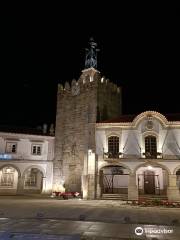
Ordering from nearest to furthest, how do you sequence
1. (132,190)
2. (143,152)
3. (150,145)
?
(132,190) → (143,152) → (150,145)

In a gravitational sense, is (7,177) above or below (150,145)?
below

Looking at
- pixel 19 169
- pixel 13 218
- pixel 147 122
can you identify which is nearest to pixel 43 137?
pixel 19 169

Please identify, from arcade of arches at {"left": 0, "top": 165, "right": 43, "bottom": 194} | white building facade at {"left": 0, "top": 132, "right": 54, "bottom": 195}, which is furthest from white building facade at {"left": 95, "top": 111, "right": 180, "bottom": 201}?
arcade of arches at {"left": 0, "top": 165, "right": 43, "bottom": 194}

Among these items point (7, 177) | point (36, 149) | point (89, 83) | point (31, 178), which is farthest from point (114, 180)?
point (7, 177)

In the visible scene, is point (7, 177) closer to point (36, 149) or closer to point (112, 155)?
point (36, 149)

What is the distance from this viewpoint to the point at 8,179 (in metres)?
34.2

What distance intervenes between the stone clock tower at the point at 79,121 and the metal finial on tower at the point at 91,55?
1439mm

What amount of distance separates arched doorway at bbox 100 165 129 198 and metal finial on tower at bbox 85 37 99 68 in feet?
47.1

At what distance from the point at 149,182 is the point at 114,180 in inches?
160

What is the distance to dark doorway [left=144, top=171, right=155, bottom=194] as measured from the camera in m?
30.2

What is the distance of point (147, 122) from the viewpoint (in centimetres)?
2911

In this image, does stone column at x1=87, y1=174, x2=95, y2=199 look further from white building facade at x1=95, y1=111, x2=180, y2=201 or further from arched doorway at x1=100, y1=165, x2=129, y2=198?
arched doorway at x1=100, y1=165, x2=129, y2=198

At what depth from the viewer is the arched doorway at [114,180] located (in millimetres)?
31216

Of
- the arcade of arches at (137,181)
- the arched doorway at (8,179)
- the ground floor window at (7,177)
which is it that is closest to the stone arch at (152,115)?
the arcade of arches at (137,181)
